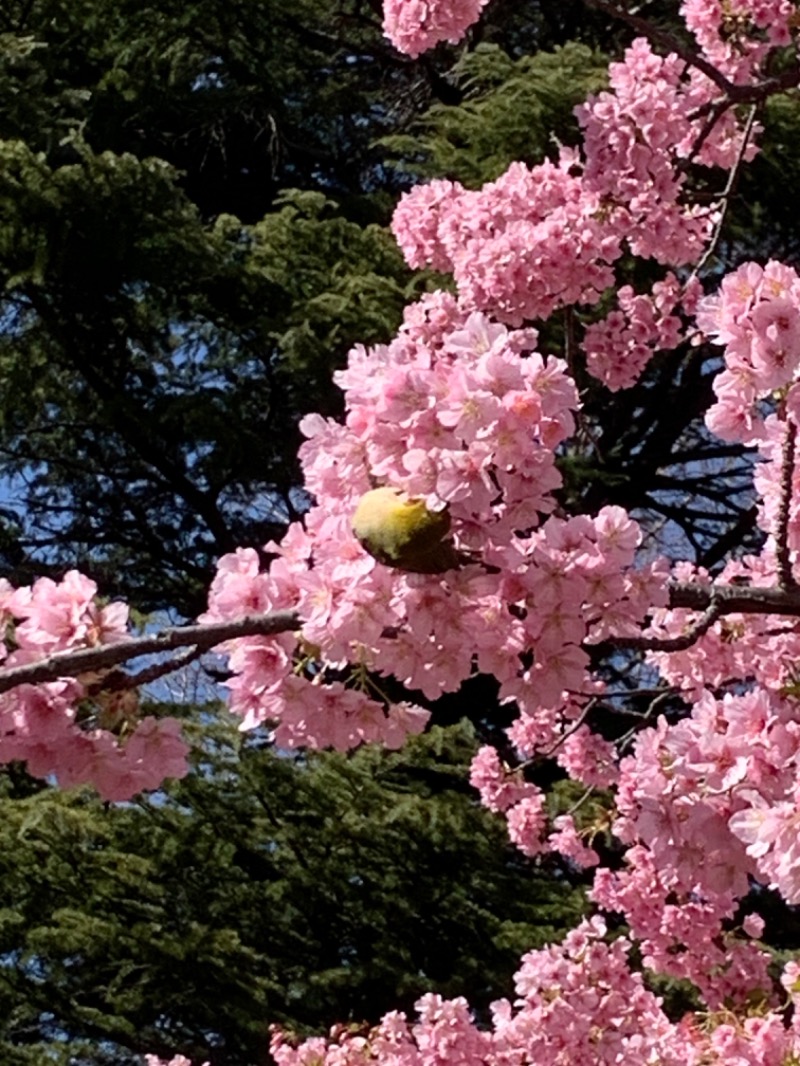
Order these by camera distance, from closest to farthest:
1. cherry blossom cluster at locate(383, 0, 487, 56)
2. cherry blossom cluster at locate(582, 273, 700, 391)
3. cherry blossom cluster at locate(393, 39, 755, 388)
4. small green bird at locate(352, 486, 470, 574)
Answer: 1. small green bird at locate(352, 486, 470, 574)
2. cherry blossom cluster at locate(393, 39, 755, 388)
3. cherry blossom cluster at locate(383, 0, 487, 56)
4. cherry blossom cluster at locate(582, 273, 700, 391)

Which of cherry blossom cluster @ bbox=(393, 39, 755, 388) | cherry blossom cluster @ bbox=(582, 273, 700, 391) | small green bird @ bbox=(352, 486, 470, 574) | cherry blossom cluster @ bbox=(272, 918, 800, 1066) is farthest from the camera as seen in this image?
cherry blossom cluster @ bbox=(582, 273, 700, 391)

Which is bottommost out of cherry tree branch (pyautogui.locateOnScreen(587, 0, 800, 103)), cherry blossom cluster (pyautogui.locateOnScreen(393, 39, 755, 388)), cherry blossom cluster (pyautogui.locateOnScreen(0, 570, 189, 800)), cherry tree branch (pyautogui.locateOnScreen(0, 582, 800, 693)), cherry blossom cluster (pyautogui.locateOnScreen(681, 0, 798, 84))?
cherry tree branch (pyautogui.locateOnScreen(0, 582, 800, 693))

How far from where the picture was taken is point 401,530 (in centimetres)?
155

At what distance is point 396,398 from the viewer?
1639 mm

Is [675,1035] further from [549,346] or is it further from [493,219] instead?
[549,346]

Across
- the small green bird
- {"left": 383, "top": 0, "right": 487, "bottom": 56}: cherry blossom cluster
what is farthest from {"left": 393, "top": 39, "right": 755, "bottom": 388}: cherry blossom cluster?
the small green bird

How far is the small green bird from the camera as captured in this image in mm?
1550

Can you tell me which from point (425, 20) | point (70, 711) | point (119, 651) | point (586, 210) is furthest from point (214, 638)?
point (425, 20)

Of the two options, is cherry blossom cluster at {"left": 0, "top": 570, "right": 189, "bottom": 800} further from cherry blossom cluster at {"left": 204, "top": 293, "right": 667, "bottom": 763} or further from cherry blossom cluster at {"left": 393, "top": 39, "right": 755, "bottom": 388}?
cherry blossom cluster at {"left": 393, "top": 39, "right": 755, "bottom": 388}

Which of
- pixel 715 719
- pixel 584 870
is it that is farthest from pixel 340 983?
pixel 715 719

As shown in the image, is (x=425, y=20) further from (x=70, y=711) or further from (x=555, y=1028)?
(x=70, y=711)

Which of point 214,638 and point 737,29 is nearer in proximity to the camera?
point 214,638

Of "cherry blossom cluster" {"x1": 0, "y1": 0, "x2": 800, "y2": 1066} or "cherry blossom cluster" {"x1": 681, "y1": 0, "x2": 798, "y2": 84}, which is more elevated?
"cherry blossom cluster" {"x1": 681, "y1": 0, "x2": 798, "y2": 84}

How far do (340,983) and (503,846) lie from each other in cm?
86
